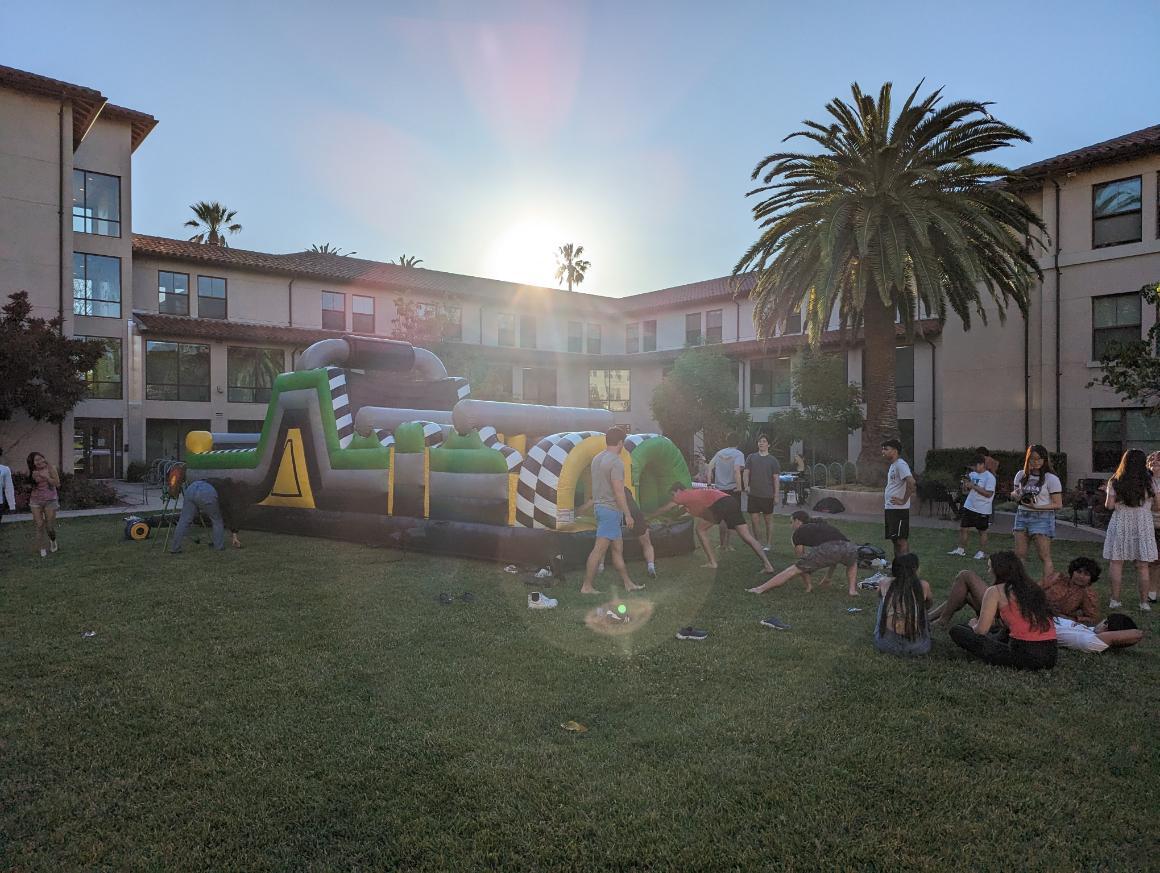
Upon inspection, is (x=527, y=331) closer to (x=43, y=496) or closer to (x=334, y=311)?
(x=334, y=311)

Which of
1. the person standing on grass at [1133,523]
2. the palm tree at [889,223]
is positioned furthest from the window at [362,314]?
the person standing on grass at [1133,523]

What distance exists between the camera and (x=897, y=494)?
32.3ft

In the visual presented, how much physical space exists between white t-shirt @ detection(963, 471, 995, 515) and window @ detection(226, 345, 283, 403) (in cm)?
2767

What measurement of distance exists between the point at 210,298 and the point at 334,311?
5162mm

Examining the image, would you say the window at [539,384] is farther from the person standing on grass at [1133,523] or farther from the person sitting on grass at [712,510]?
the person standing on grass at [1133,523]

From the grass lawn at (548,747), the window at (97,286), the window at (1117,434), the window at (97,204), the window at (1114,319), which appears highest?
the window at (97,204)

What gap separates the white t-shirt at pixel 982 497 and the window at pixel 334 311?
28818 millimetres

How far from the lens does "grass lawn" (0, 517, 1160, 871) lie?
3338mm

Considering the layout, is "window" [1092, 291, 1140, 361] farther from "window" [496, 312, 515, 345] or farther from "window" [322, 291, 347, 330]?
"window" [322, 291, 347, 330]

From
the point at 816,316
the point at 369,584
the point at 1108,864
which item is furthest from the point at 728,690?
the point at 816,316

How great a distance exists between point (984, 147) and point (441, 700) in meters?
17.9

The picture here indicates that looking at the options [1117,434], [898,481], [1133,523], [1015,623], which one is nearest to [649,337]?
[1117,434]

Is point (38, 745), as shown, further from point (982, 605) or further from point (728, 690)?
point (982, 605)

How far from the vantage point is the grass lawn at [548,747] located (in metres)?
3.34
